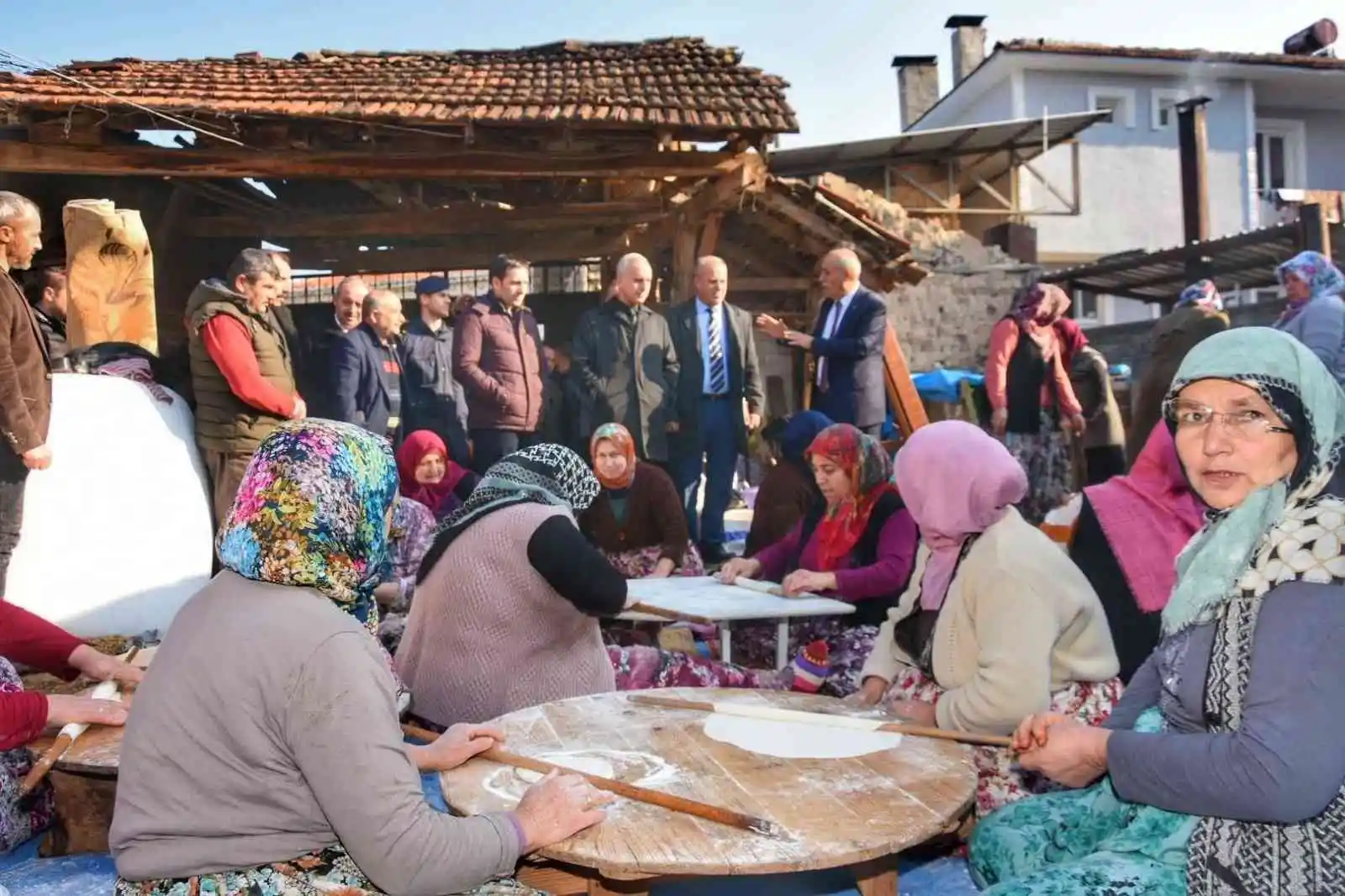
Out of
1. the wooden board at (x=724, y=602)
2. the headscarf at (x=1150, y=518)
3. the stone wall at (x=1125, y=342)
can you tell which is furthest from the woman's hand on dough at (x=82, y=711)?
the stone wall at (x=1125, y=342)

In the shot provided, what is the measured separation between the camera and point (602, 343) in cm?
652

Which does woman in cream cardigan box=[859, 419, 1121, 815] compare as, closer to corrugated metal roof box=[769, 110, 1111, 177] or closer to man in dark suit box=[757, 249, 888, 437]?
man in dark suit box=[757, 249, 888, 437]

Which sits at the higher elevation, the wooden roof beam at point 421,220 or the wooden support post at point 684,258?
the wooden roof beam at point 421,220

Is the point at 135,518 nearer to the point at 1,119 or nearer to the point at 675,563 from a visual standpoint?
the point at 675,563

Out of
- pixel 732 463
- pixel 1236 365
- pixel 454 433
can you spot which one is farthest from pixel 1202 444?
pixel 454 433

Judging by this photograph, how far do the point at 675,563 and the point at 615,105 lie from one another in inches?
151

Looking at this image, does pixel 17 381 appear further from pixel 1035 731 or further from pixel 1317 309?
pixel 1317 309

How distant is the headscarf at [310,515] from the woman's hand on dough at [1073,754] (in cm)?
132

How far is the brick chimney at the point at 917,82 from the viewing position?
2089cm

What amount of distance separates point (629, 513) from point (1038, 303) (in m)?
3.29

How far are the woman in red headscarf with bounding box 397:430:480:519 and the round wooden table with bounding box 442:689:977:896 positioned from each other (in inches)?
135

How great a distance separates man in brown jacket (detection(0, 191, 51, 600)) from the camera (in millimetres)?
4414

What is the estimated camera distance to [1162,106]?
19.2m

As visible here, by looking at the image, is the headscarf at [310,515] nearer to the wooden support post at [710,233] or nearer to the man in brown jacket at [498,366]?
the man in brown jacket at [498,366]
